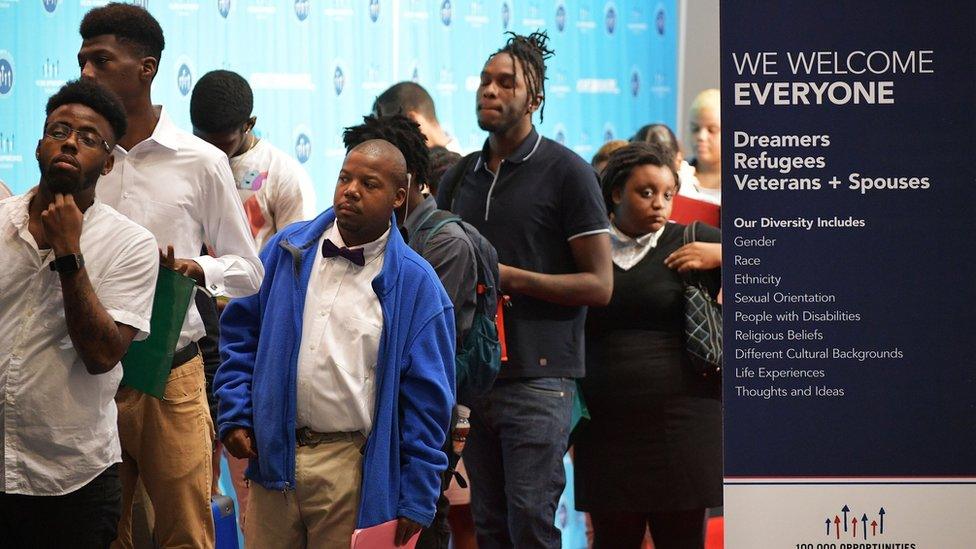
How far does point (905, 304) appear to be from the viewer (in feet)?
9.43

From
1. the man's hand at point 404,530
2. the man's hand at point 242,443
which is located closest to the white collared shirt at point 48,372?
the man's hand at point 242,443

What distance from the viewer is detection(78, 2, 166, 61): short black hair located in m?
3.84

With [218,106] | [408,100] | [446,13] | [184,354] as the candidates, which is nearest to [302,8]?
[446,13]

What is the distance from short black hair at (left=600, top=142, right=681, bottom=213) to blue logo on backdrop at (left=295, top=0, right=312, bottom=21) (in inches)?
120

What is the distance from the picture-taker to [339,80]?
7668 millimetres

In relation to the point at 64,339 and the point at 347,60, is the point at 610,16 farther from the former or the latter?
the point at 64,339

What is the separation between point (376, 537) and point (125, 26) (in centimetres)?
160

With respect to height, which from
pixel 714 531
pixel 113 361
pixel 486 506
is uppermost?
pixel 113 361

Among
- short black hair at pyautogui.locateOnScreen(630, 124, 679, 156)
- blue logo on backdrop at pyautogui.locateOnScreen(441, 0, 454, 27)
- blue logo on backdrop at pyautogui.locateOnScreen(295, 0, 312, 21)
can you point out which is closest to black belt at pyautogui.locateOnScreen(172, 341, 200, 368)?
short black hair at pyautogui.locateOnScreen(630, 124, 679, 156)

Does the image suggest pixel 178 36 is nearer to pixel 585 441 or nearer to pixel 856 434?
pixel 585 441

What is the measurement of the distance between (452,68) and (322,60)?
35.0 inches

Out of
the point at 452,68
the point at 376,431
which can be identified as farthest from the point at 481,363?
the point at 452,68

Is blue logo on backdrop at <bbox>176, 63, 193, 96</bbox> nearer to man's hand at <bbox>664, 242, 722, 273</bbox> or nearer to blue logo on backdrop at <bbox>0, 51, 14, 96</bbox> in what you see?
blue logo on backdrop at <bbox>0, 51, 14, 96</bbox>

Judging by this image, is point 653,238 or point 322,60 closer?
point 653,238
